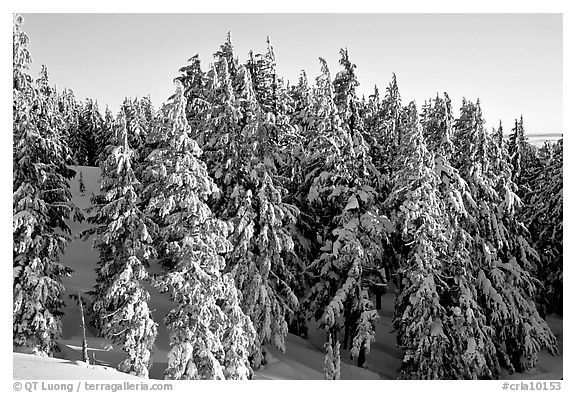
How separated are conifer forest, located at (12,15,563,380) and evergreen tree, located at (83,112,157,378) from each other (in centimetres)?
8

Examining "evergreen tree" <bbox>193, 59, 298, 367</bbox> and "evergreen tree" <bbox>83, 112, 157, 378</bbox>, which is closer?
"evergreen tree" <bbox>83, 112, 157, 378</bbox>

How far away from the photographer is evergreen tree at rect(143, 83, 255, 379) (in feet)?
62.4

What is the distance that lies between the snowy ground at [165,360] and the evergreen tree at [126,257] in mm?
1187

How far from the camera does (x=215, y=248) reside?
19922 millimetres

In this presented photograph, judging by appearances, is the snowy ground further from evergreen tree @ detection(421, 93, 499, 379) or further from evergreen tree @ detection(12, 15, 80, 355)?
evergreen tree @ detection(421, 93, 499, 379)

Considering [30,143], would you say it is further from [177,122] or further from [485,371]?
[485,371]

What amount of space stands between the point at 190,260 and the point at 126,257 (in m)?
2.97

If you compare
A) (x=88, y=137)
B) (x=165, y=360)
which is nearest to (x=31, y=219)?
(x=165, y=360)

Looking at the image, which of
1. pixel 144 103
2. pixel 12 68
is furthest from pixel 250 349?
pixel 144 103

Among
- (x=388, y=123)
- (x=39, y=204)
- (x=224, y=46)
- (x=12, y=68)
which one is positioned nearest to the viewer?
(x=12, y=68)

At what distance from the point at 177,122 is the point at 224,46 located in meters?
7.93

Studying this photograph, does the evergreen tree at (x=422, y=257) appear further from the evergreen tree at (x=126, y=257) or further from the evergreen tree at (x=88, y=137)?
the evergreen tree at (x=88, y=137)

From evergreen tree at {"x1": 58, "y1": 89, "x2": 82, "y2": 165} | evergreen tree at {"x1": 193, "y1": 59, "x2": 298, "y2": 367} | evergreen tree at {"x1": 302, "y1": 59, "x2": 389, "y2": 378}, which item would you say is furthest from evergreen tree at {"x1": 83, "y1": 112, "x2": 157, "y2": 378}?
evergreen tree at {"x1": 58, "y1": 89, "x2": 82, "y2": 165}

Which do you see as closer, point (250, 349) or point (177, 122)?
point (177, 122)
